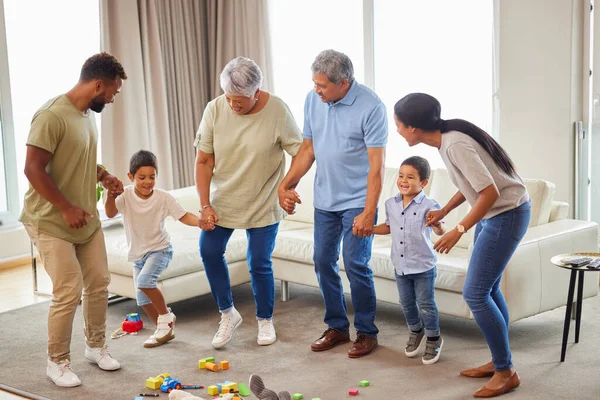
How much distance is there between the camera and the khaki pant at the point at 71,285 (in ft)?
10.8

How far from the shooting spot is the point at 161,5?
6379 mm

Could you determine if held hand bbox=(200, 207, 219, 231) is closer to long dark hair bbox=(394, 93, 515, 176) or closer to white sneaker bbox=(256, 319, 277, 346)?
white sneaker bbox=(256, 319, 277, 346)

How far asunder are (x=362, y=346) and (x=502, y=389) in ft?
2.40

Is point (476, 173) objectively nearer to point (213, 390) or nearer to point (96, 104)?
point (213, 390)

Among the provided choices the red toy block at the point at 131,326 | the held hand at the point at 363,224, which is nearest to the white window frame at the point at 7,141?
the red toy block at the point at 131,326

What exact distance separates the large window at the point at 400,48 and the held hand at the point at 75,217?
10.2 feet

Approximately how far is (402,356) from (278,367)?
556 millimetres

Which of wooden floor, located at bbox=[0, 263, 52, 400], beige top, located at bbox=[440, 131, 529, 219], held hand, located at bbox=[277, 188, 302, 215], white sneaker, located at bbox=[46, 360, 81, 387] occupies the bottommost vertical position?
wooden floor, located at bbox=[0, 263, 52, 400]

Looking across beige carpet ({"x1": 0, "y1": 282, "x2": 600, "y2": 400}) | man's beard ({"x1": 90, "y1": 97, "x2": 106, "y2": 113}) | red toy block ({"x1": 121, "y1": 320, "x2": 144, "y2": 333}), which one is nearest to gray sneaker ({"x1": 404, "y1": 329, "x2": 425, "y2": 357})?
beige carpet ({"x1": 0, "y1": 282, "x2": 600, "y2": 400})

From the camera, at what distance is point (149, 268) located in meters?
3.85

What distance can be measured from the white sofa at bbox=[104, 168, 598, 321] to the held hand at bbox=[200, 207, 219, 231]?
0.63m

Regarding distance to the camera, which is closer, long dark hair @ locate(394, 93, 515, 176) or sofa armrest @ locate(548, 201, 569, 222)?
long dark hair @ locate(394, 93, 515, 176)

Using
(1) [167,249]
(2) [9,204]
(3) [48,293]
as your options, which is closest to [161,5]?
(2) [9,204]

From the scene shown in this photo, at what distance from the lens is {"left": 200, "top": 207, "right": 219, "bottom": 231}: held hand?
3.69 meters
